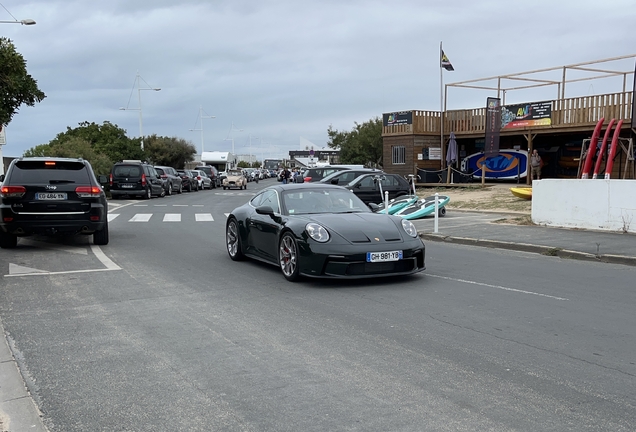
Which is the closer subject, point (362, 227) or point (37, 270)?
point (362, 227)

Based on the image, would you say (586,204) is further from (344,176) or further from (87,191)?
(87,191)

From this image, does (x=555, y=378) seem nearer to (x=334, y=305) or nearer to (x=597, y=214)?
(x=334, y=305)

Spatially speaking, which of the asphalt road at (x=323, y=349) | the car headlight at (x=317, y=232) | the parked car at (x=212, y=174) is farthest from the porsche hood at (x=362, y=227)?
the parked car at (x=212, y=174)

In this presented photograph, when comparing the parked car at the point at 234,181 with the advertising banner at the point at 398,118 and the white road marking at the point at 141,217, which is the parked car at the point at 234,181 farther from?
the white road marking at the point at 141,217

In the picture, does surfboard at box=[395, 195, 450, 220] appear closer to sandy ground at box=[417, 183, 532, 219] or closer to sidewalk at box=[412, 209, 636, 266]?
Answer: sidewalk at box=[412, 209, 636, 266]

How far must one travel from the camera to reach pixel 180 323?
662 cm

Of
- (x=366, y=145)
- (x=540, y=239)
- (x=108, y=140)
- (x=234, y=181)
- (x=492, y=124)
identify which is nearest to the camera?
(x=540, y=239)

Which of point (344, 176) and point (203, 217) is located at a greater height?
point (344, 176)

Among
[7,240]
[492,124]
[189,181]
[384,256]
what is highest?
[492,124]

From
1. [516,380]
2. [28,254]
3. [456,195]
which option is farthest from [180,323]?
[456,195]

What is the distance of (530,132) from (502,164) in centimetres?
356

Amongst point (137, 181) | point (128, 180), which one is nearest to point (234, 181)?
point (137, 181)

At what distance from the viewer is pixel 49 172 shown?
12570 mm

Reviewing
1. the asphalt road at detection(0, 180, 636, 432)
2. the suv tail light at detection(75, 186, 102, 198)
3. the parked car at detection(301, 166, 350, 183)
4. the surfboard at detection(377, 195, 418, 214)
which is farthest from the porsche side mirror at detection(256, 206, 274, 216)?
the parked car at detection(301, 166, 350, 183)
